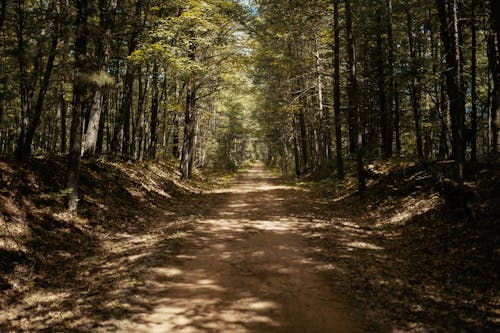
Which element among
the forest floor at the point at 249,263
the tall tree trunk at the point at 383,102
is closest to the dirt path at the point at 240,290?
the forest floor at the point at 249,263

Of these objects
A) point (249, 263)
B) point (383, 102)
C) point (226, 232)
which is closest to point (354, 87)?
point (383, 102)

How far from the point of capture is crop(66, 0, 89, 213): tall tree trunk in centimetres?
934

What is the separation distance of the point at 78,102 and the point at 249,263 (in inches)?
293

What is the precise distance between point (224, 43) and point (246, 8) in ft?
7.90

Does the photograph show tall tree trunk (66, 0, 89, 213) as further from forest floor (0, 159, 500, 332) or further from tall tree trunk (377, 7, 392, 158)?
tall tree trunk (377, 7, 392, 158)

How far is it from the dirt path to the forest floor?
0.03 meters

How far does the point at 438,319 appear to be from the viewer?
188 inches

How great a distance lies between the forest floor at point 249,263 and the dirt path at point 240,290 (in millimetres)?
28

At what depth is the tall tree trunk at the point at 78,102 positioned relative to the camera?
30.7ft

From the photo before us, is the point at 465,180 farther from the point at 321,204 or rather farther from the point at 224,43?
the point at 224,43

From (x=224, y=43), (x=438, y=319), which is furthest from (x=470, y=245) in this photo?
(x=224, y=43)

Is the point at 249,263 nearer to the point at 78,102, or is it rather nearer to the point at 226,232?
the point at 226,232

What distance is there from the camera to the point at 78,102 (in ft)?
32.5

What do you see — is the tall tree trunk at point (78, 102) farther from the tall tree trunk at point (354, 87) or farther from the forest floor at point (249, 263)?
the tall tree trunk at point (354, 87)
